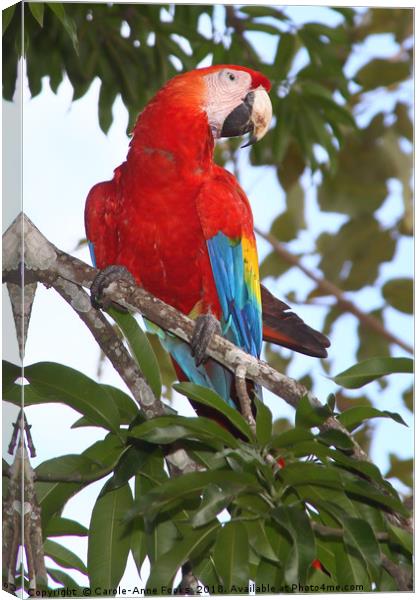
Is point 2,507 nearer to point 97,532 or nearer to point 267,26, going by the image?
point 97,532

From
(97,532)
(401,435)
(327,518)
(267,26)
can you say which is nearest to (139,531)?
(97,532)

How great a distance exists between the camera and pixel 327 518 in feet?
5.07

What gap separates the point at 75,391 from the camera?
155 centimetres

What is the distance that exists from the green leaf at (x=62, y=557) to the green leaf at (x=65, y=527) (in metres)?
0.02

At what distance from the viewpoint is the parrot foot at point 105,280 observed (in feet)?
5.56

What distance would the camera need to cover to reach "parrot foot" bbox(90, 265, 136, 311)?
5.56 feet

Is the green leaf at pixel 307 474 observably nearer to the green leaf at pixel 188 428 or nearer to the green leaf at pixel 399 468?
the green leaf at pixel 188 428

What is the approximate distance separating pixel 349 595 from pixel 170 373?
0.59 meters

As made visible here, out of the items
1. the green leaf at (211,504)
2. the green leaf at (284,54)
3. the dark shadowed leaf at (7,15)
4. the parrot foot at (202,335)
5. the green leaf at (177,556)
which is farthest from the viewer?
the green leaf at (284,54)

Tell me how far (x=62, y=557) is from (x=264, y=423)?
0.50 metres


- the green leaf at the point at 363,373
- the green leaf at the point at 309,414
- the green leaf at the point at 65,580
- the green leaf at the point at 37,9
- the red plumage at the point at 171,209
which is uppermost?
the green leaf at the point at 37,9

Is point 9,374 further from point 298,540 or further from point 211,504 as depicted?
point 298,540

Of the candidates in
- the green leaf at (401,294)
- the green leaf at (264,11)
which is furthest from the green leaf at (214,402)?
the green leaf at (264,11)

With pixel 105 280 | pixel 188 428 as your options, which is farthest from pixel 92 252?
pixel 188 428
